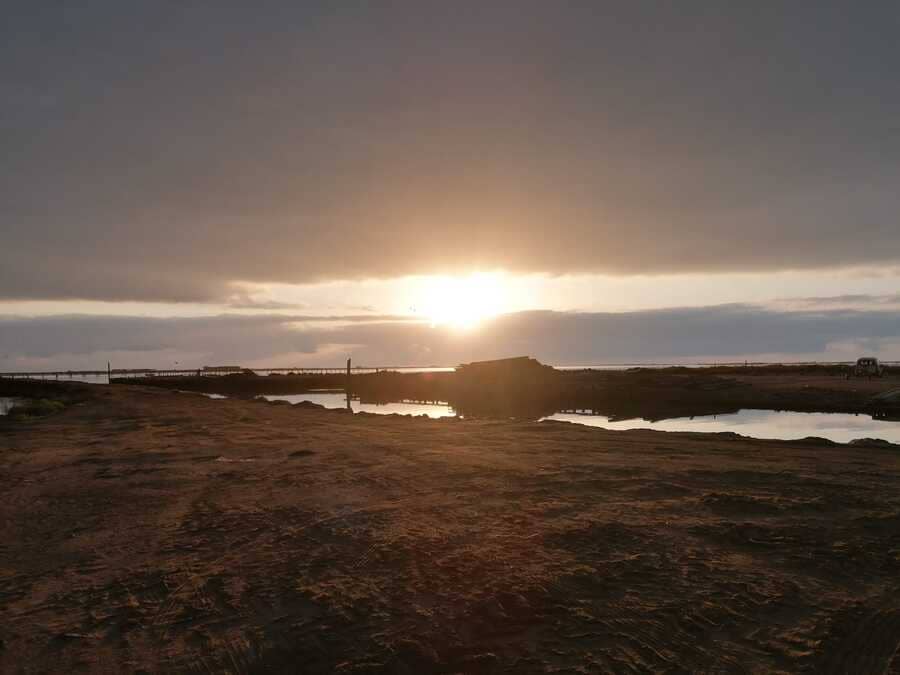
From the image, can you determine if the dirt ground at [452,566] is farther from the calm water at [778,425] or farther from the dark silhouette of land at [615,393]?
the dark silhouette of land at [615,393]

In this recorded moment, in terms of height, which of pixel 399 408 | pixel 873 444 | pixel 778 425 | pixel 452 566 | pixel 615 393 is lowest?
pixel 399 408

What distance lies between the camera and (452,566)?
686cm

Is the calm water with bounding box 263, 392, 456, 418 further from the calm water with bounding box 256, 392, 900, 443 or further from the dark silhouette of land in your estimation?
the calm water with bounding box 256, 392, 900, 443

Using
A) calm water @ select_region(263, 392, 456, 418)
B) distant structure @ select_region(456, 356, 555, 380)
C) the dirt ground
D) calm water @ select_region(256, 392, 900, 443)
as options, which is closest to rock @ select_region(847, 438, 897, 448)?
the dirt ground

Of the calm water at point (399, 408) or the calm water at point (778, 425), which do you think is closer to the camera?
the calm water at point (778, 425)

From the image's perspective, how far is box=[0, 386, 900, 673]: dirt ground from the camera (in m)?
5.11

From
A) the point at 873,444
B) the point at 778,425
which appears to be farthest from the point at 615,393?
the point at 873,444

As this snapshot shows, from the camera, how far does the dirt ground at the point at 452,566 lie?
5.11m

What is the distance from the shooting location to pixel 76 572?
6.89 m

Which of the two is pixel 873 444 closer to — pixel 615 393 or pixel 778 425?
pixel 778 425

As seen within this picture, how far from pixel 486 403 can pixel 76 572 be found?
46291 mm

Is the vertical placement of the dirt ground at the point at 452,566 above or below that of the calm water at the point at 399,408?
above

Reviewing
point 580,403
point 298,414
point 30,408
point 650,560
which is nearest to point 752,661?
point 650,560

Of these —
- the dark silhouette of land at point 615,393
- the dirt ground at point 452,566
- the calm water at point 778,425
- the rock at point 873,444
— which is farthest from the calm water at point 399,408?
the dirt ground at point 452,566
